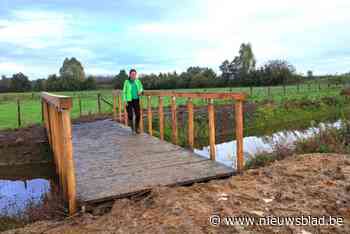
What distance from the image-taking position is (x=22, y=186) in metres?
6.59

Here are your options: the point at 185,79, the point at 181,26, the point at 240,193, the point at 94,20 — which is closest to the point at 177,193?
the point at 240,193

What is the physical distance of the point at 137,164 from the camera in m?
5.50

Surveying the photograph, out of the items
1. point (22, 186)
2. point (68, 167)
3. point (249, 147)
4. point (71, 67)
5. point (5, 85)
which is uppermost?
point (71, 67)

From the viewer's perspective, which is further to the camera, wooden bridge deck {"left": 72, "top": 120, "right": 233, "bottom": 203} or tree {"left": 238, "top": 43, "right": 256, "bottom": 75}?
tree {"left": 238, "top": 43, "right": 256, "bottom": 75}

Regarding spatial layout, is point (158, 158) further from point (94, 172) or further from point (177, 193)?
point (177, 193)

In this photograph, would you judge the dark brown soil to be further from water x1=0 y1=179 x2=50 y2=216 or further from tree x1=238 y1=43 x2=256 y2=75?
tree x1=238 y1=43 x2=256 y2=75

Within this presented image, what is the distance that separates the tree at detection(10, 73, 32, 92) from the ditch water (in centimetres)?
3951

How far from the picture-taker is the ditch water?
5.06 metres

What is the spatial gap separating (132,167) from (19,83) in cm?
4393

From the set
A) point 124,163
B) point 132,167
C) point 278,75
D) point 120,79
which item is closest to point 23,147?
point 124,163

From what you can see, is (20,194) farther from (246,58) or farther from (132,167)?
(246,58)

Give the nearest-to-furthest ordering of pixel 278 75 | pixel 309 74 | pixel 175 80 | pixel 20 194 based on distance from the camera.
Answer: pixel 20 194
pixel 278 75
pixel 175 80
pixel 309 74

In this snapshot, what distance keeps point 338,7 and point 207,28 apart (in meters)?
10.0

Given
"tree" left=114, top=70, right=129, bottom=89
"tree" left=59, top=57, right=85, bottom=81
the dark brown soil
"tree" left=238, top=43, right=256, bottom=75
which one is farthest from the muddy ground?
"tree" left=238, top=43, right=256, bottom=75
